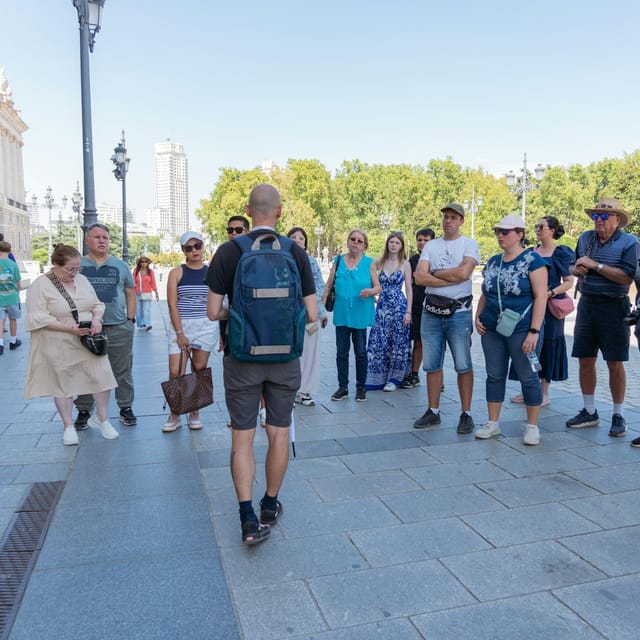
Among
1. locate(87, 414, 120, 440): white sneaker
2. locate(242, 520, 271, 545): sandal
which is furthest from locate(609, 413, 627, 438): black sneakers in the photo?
locate(87, 414, 120, 440): white sneaker

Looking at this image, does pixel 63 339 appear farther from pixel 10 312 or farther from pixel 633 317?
pixel 10 312

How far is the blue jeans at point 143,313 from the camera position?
13.9 m

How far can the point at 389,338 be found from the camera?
24.0 feet

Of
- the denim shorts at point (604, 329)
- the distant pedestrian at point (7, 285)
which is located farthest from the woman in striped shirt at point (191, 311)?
the distant pedestrian at point (7, 285)

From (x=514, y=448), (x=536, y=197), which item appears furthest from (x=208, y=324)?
(x=536, y=197)

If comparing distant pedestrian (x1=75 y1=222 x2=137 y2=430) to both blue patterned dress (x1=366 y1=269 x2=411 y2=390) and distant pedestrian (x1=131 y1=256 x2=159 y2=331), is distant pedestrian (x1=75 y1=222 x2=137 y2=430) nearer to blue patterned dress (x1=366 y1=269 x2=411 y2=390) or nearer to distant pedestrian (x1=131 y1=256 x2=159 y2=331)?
blue patterned dress (x1=366 y1=269 x2=411 y2=390)

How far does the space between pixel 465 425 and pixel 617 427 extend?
128 cm

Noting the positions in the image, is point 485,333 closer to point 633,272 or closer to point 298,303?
point 633,272

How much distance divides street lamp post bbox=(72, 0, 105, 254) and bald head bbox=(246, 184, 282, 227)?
744 centimetres

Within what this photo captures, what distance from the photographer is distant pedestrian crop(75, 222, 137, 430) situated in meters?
5.61

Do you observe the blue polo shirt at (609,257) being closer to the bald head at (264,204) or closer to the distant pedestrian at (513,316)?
the distant pedestrian at (513,316)

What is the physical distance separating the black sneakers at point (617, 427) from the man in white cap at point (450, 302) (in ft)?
3.85

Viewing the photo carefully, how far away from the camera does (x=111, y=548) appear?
10.9 feet

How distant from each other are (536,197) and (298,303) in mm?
72458
